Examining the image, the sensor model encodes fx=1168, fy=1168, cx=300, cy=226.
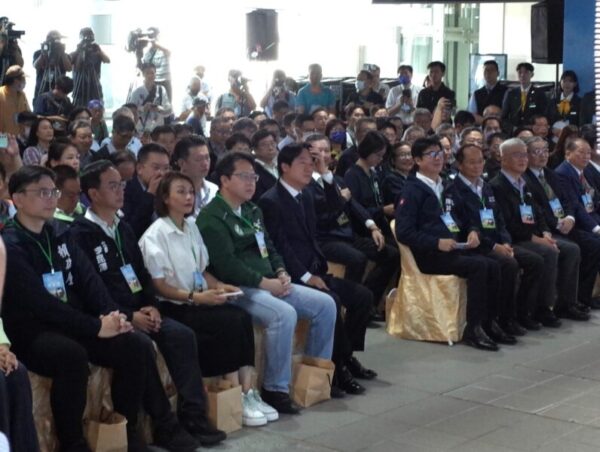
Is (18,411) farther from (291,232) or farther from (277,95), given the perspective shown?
(277,95)

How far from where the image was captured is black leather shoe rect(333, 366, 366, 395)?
6.00 metres

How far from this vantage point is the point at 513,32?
19.0 m

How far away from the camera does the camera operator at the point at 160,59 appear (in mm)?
13078

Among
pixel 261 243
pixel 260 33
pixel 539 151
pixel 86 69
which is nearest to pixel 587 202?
pixel 539 151

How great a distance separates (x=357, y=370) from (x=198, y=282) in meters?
1.20

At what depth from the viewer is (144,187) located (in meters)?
6.51

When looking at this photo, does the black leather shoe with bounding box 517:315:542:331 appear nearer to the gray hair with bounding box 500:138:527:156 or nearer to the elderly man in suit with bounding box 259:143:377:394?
the gray hair with bounding box 500:138:527:156

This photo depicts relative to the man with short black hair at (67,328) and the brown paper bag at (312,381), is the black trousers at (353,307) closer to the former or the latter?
the brown paper bag at (312,381)

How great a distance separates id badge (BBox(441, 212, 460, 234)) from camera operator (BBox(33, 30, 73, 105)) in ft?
19.0

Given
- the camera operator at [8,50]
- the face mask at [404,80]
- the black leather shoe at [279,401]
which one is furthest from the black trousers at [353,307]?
the face mask at [404,80]

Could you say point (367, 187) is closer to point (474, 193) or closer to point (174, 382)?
point (474, 193)

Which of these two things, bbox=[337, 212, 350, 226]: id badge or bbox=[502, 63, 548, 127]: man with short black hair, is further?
bbox=[502, 63, 548, 127]: man with short black hair

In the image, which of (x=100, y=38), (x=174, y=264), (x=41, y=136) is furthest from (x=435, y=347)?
(x=100, y=38)

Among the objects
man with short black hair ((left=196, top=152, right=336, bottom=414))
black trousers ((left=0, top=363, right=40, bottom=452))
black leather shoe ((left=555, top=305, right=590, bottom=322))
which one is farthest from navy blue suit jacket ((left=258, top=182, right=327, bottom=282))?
black leather shoe ((left=555, top=305, right=590, bottom=322))
